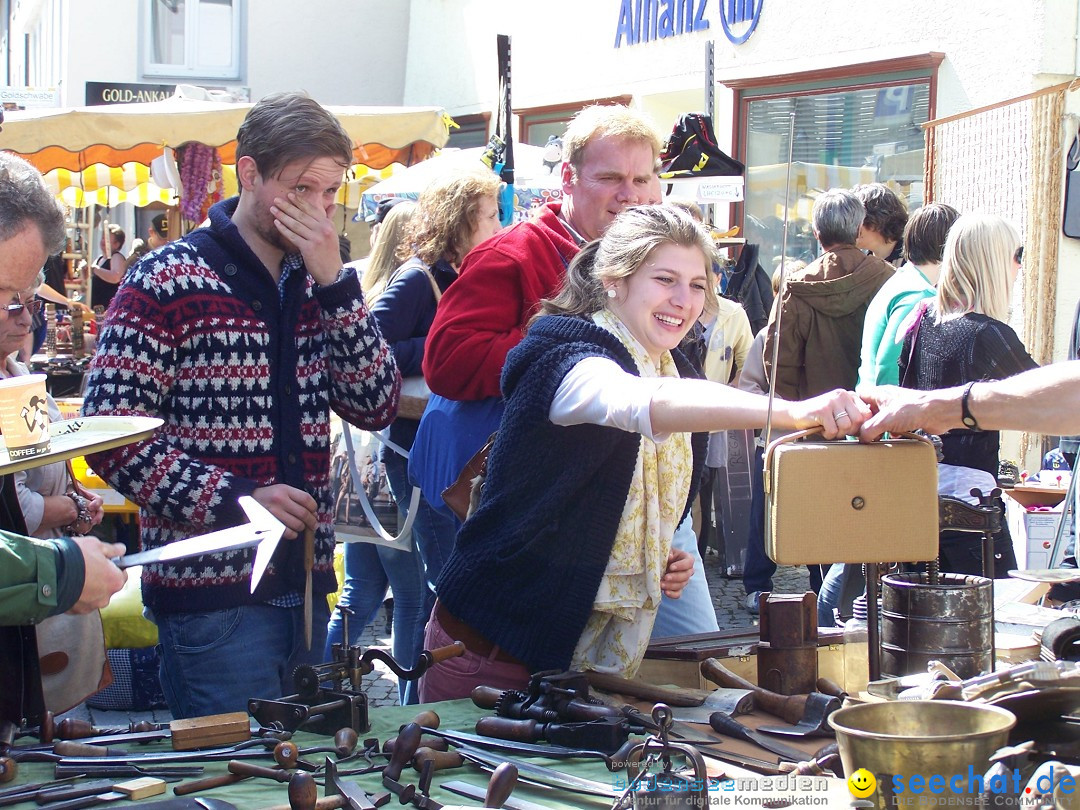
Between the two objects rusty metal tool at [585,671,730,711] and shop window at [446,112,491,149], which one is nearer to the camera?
rusty metal tool at [585,671,730,711]

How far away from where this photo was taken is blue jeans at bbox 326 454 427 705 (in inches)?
154

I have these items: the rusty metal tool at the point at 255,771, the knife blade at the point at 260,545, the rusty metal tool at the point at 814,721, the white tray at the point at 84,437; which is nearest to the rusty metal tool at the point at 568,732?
the rusty metal tool at the point at 814,721

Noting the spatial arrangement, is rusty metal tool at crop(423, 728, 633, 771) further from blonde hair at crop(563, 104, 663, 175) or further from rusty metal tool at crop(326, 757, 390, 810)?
blonde hair at crop(563, 104, 663, 175)

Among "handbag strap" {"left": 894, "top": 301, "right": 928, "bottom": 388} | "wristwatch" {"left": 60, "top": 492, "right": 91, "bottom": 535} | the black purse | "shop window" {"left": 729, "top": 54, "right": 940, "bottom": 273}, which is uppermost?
"shop window" {"left": 729, "top": 54, "right": 940, "bottom": 273}

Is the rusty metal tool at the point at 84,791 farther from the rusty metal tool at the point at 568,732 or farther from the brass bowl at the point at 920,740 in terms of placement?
the brass bowl at the point at 920,740

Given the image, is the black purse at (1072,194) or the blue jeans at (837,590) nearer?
the blue jeans at (837,590)

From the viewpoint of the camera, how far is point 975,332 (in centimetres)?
386

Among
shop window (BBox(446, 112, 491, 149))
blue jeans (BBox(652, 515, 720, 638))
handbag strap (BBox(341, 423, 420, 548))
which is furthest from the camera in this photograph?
shop window (BBox(446, 112, 491, 149))

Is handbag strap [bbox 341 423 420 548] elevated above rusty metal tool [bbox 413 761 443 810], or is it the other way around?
handbag strap [bbox 341 423 420 548]

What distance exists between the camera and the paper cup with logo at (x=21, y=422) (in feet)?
5.79

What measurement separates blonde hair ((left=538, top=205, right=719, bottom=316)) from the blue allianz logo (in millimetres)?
7487

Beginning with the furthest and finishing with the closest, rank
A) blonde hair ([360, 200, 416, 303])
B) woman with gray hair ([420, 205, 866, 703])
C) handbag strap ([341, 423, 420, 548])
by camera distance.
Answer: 1. blonde hair ([360, 200, 416, 303])
2. handbag strap ([341, 423, 420, 548])
3. woman with gray hair ([420, 205, 866, 703])

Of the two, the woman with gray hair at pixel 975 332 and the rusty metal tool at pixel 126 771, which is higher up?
the woman with gray hair at pixel 975 332

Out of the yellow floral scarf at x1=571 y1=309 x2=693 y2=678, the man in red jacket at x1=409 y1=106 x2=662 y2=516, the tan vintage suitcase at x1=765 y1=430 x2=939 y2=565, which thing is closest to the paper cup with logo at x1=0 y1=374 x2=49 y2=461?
the yellow floral scarf at x1=571 y1=309 x2=693 y2=678
